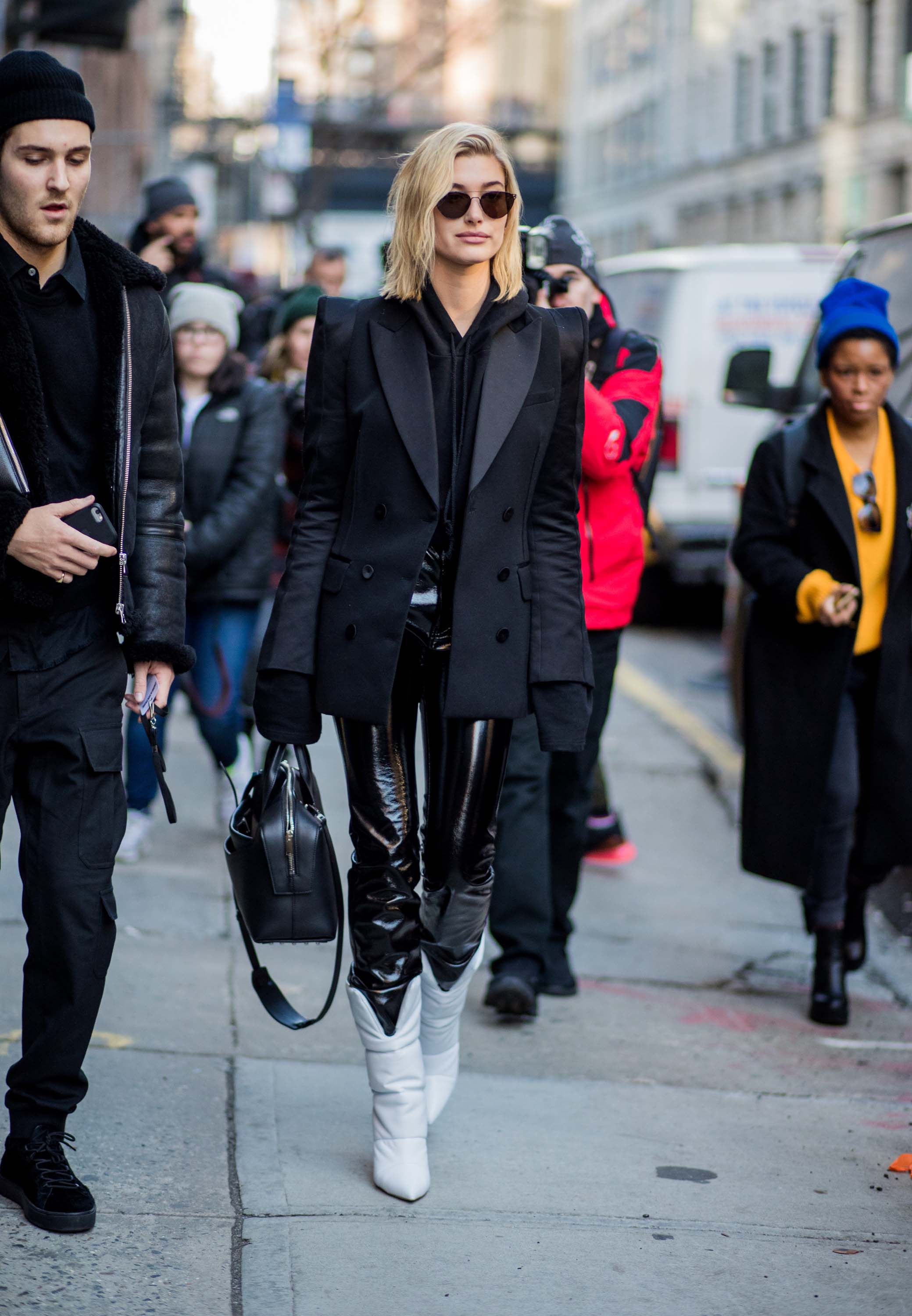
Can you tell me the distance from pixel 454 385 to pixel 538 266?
131 centimetres

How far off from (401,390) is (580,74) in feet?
201

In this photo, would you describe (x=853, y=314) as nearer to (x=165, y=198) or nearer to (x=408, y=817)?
(x=408, y=817)

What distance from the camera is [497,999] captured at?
4699 mm

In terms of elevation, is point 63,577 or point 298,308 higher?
point 298,308

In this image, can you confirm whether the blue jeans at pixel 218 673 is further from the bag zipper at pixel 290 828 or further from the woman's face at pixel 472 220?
the woman's face at pixel 472 220

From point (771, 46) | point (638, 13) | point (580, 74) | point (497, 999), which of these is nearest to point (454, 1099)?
point (497, 999)

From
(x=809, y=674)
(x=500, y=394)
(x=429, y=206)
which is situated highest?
(x=429, y=206)

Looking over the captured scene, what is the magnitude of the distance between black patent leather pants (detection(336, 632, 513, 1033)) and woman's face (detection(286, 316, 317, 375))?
4.10m

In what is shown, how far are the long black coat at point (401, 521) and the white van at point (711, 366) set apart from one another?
348 inches

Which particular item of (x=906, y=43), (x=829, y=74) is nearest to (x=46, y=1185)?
(x=906, y=43)

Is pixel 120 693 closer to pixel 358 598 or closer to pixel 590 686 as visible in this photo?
pixel 358 598

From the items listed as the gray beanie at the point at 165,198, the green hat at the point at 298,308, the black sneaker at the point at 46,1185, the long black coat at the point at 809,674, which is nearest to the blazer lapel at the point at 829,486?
the long black coat at the point at 809,674

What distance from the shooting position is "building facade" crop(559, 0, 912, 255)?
33.5 meters

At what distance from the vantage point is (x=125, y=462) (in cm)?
332
